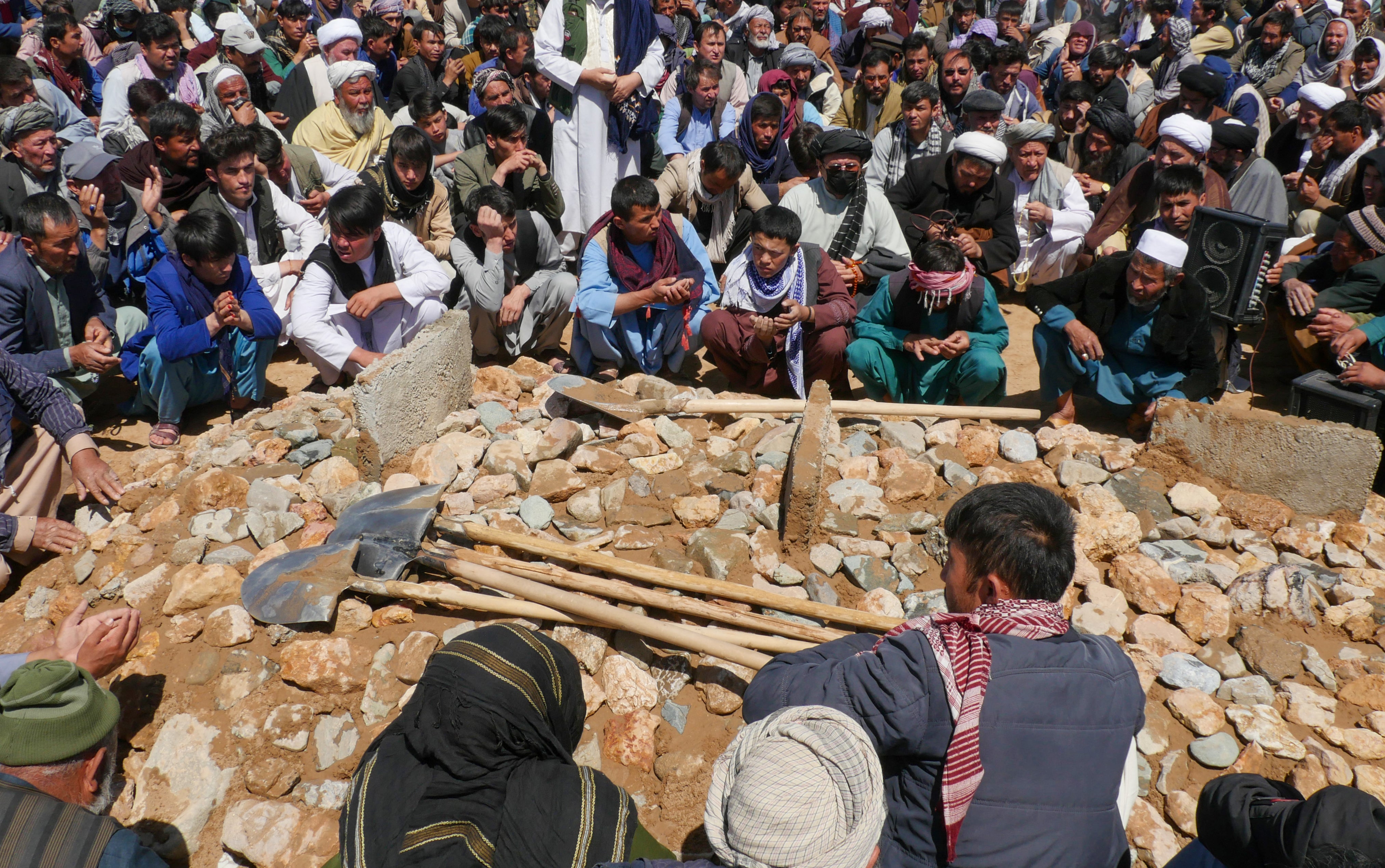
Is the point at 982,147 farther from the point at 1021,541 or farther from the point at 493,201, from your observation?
the point at 1021,541

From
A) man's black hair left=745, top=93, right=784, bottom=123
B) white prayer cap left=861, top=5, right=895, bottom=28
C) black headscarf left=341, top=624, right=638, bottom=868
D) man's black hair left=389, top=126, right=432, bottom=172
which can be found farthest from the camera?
white prayer cap left=861, top=5, right=895, bottom=28

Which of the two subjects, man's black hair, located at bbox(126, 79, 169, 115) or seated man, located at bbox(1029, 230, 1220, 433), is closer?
seated man, located at bbox(1029, 230, 1220, 433)

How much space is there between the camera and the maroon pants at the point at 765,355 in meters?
4.70

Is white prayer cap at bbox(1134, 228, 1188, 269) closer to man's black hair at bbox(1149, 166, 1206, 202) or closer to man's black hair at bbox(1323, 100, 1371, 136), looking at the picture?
man's black hair at bbox(1149, 166, 1206, 202)

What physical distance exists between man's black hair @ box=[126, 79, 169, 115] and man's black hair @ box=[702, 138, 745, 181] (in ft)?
10.7

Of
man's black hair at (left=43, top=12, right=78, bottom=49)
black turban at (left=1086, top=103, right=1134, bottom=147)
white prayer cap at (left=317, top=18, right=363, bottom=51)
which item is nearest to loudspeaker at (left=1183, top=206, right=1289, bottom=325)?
black turban at (left=1086, top=103, right=1134, bottom=147)

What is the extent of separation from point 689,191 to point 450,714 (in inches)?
171

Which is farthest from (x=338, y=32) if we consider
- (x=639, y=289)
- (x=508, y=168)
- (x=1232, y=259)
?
(x=1232, y=259)

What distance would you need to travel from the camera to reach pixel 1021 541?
1915mm

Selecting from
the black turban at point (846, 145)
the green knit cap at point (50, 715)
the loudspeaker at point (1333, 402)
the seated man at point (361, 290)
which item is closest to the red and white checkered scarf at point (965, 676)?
the green knit cap at point (50, 715)

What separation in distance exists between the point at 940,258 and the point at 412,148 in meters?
3.08

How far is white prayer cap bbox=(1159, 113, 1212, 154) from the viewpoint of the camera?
17.5 feet

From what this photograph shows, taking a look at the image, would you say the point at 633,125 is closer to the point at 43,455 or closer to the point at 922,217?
the point at 922,217

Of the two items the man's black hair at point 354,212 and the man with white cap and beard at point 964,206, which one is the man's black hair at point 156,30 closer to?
the man's black hair at point 354,212
